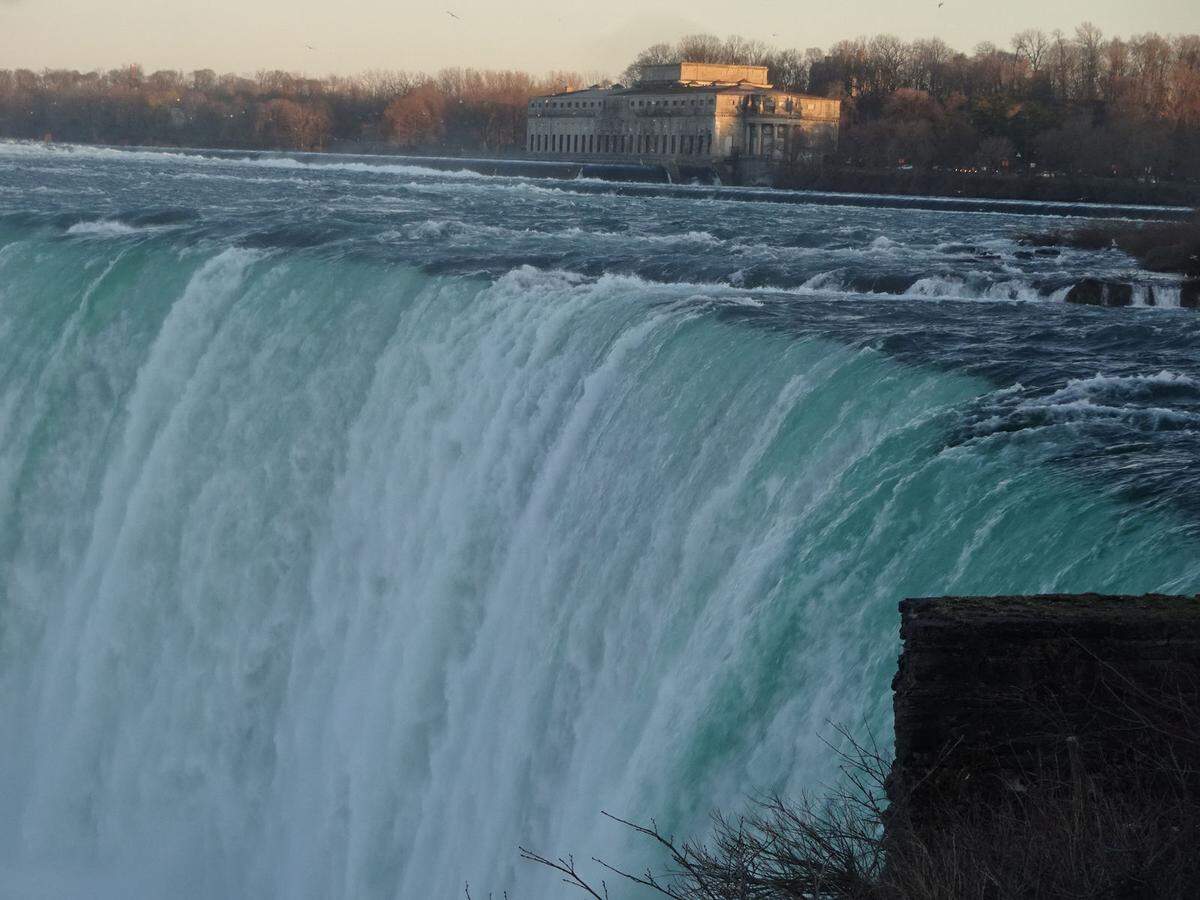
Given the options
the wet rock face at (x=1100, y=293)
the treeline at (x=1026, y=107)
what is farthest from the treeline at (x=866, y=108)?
the wet rock face at (x=1100, y=293)

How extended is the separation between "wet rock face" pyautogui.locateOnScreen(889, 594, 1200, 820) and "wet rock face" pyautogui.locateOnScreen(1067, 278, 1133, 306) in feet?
50.5

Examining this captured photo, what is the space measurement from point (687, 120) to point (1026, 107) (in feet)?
69.7

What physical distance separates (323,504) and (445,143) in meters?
101

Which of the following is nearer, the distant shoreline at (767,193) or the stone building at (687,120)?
the distant shoreline at (767,193)

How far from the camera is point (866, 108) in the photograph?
317ft

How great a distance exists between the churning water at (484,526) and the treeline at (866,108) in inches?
1867

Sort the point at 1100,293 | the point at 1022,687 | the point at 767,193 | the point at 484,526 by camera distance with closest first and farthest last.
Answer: the point at 1022,687 < the point at 484,526 < the point at 1100,293 < the point at 767,193

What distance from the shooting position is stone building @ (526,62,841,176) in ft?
266

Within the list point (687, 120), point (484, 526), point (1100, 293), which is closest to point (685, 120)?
point (687, 120)

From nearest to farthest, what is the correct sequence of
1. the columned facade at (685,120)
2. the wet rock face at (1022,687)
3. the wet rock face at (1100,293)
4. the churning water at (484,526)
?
the wet rock face at (1022,687), the churning water at (484,526), the wet rock face at (1100,293), the columned facade at (685,120)

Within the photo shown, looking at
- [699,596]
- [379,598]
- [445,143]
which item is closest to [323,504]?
[379,598]

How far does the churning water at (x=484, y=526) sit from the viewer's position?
9.13 meters

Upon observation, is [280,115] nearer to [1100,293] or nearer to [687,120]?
[687,120]

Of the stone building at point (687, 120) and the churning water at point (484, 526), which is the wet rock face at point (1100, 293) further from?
the stone building at point (687, 120)
